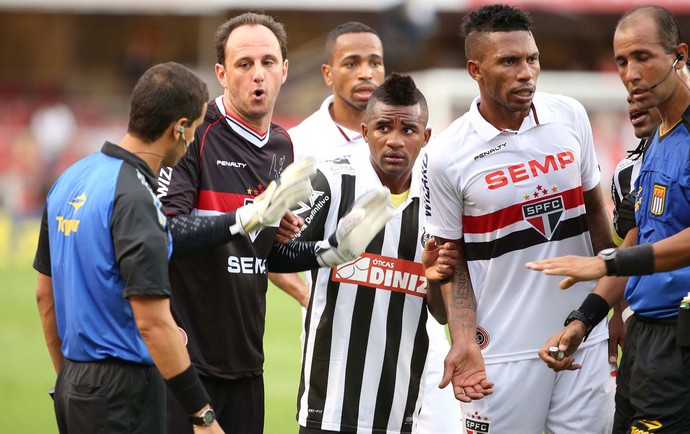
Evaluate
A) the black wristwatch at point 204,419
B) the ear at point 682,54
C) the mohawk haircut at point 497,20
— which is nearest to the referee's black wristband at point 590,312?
the ear at point 682,54

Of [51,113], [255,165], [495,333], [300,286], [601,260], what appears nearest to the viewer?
[601,260]

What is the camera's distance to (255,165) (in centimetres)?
599

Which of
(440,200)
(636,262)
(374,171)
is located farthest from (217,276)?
(636,262)

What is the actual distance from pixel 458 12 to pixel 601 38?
14.5 ft

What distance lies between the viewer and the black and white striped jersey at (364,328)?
18.8 feet

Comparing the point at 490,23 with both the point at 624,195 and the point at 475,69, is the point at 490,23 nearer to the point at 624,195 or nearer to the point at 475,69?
the point at 475,69

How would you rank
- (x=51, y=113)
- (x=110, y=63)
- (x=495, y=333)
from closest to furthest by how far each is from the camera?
(x=495, y=333) < (x=51, y=113) < (x=110, y=63)

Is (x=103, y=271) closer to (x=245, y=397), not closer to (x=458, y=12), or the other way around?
(x=245, y=397)

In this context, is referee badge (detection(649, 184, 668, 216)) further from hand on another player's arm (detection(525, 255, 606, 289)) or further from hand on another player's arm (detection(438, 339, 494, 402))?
hand on another player's arm (detection(438, 339, 494, 402))

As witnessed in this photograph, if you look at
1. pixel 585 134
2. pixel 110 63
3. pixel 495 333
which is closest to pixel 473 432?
pixel 495 333

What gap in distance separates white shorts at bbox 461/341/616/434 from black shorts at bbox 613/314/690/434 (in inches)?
12.2

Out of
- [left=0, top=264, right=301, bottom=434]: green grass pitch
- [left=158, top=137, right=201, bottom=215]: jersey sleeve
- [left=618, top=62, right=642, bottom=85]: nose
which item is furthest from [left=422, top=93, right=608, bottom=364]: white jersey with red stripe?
[left=0, top=264, right=301, bottom=434]: green grass pitch

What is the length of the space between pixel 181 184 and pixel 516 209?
72.9 inches

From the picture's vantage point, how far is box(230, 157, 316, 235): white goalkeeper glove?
4688 millimetres
